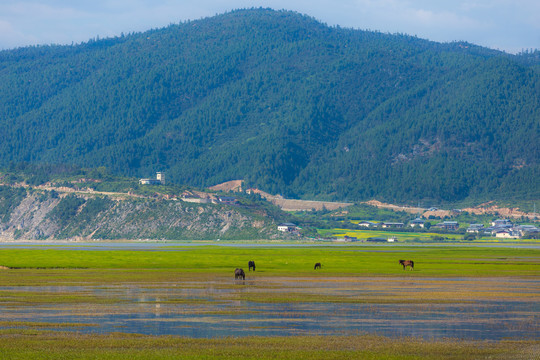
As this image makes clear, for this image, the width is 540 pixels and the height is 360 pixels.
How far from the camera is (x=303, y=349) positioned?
120 ft

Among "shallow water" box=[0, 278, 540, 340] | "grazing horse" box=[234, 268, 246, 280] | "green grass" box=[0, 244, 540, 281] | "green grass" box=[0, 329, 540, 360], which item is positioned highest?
"green grass" box=[0, 329, 540, 360]

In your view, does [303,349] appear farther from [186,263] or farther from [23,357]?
[186,263]

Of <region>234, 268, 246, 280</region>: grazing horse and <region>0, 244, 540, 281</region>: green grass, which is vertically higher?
<region>234, 268, 246, 280</region>: grazing horse

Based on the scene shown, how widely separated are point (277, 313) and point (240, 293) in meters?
11.5

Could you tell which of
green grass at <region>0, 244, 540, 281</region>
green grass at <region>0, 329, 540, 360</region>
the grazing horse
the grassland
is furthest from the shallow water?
green grass at <region>0, 244, 540, 281</region>

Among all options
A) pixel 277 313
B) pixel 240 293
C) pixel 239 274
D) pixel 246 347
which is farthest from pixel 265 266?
pixel 246 347

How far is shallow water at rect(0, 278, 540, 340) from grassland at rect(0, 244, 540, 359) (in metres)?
0.29

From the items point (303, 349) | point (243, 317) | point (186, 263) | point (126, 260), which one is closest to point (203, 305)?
point (243, 317)

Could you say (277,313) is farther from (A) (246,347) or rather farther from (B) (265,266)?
(B) (265,266)

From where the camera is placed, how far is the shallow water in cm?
4169

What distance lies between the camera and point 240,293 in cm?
5922

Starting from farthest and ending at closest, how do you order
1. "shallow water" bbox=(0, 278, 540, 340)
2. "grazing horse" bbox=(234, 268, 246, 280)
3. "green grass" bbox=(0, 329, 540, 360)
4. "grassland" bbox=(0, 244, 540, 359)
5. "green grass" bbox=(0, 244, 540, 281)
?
"green grass" bbox=(0, 244, 540, 281)
"grazing horse" bbox=(234, 268, 246, 280)
"shallow water" bbox=(0, 278, 540, 340)
"grassland" bbox=(0, 244, 540, 359)
"green grass" bbox=(0, 329, 540, 360)

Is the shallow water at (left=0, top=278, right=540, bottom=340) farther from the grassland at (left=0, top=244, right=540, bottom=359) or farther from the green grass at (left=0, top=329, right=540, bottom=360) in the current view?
the green grass at (left=0, top=329, right=540, bottom=360)

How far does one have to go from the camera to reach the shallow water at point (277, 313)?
4169 centimetres
